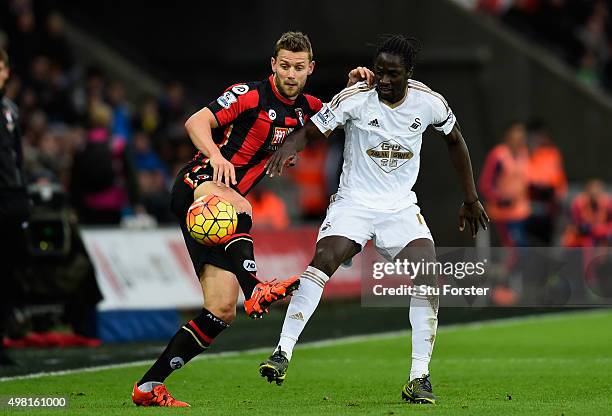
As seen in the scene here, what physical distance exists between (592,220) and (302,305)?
1325 centimetres

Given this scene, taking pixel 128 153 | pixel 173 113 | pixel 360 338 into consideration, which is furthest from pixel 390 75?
pixel 173 113

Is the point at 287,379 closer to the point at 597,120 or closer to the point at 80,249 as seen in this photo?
the point at 80,249

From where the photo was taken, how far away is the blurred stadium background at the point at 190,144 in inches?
547

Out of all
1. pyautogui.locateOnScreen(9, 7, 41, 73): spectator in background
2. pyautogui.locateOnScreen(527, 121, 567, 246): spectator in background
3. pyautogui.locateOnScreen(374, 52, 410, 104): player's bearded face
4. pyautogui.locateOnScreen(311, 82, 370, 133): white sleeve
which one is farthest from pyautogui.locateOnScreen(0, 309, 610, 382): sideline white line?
pyautogui.locateOnScreen(9, 7, 41, 73): spectator in background

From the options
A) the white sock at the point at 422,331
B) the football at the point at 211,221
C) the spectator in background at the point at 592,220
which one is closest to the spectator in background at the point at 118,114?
the spectator in background at the point at 592,220

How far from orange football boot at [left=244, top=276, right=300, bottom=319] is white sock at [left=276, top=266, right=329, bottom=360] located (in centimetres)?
40

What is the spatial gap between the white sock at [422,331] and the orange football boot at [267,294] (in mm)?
1011

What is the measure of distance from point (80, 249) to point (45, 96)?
5.89m

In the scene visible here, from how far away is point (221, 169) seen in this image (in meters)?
8.41

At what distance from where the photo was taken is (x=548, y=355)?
41.0 feet

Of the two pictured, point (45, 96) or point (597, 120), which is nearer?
point (45, 96)

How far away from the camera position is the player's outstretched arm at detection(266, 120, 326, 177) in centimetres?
864

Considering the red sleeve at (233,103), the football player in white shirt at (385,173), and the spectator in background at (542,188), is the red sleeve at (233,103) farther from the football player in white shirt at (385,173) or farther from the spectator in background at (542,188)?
the spectator in background at (542,188)

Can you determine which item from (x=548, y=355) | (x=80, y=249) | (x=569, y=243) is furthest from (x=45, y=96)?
(x=548, y=355)
